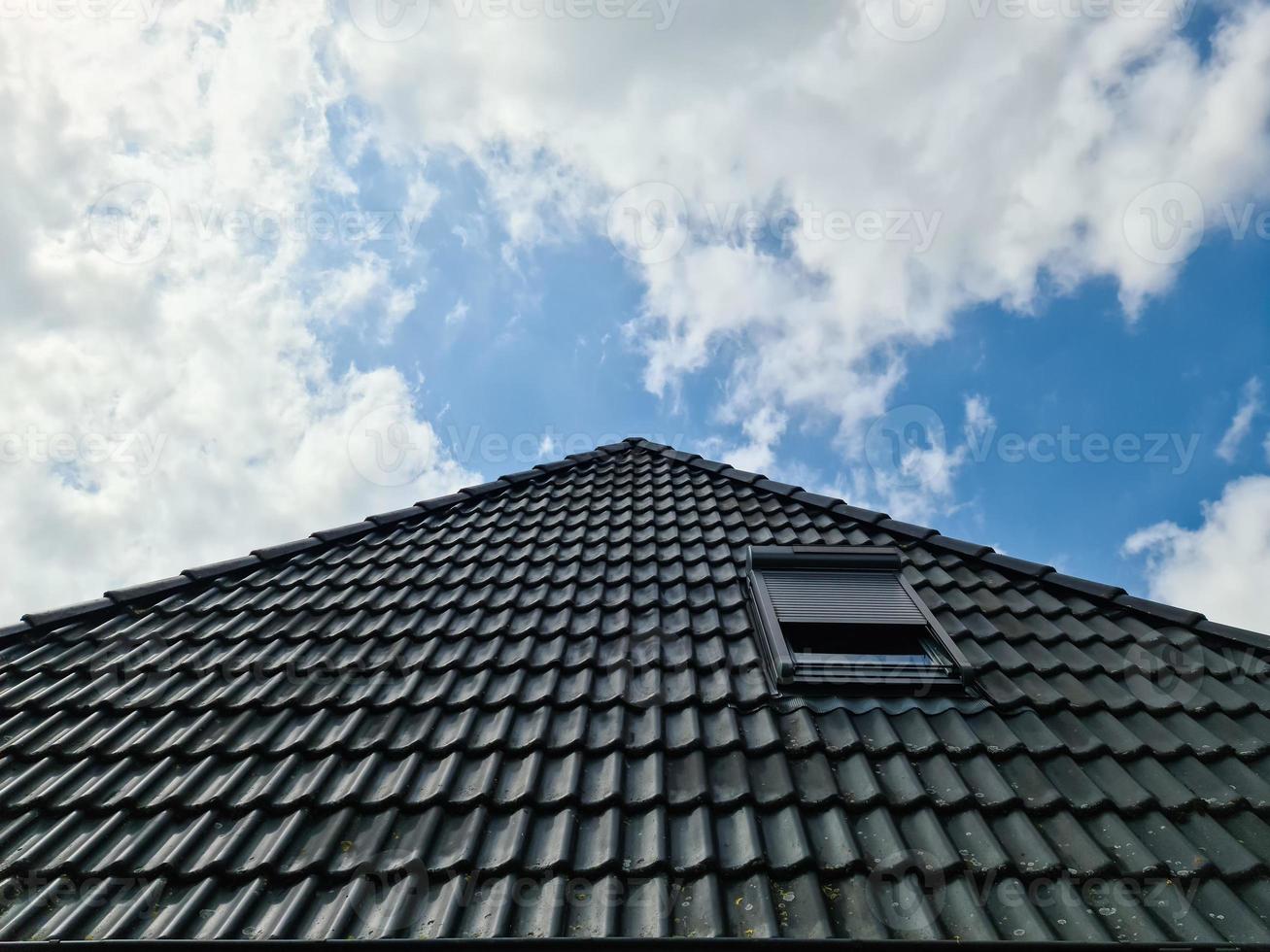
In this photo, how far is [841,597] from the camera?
3984 millimetres

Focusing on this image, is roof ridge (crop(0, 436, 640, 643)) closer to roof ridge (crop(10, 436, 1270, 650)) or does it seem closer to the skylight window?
roof ridge (crop(10, 436, 1270, 650))

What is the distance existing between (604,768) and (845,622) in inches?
65.2

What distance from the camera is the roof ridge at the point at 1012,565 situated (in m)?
3.65

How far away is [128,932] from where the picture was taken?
2082mm

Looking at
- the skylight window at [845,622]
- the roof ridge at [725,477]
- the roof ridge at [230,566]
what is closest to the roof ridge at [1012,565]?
the roof ridge at [725,477]

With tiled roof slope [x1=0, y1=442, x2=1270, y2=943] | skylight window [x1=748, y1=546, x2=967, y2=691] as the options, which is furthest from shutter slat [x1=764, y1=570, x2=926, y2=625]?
tiled roof slope [x1=0, y1=442, x2=1270, y2=943]

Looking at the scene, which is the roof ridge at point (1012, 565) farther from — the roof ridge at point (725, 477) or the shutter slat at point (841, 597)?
the shutter slat at point (841, 597)

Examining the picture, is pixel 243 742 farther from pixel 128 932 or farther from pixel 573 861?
pixel 573 861

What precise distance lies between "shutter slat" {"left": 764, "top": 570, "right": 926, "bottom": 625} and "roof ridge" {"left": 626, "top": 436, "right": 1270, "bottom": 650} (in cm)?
69

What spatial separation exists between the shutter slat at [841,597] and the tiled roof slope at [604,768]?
20 cm

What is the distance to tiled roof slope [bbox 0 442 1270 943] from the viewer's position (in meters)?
2.09

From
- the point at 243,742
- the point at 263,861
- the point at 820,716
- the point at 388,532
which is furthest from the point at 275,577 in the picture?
the point at 820,716

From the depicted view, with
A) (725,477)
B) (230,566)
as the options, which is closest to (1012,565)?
(725,477)

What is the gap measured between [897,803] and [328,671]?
8.67ft
